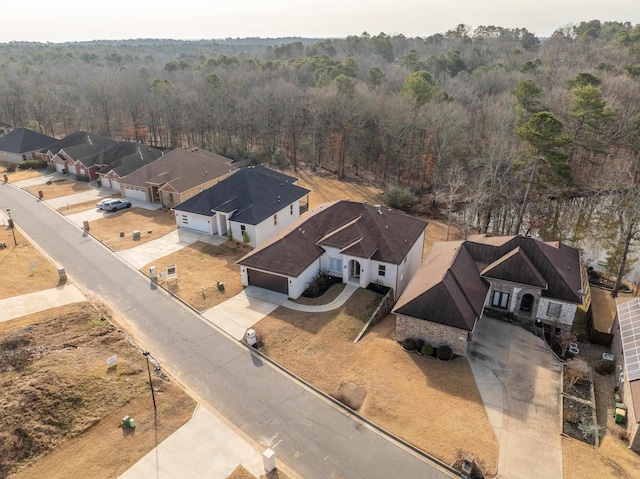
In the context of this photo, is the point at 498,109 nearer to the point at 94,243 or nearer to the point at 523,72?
the point at 523,72

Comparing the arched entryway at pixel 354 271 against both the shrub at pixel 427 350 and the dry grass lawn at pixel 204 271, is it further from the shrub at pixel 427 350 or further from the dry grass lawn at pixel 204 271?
the shrub at pixel 427 350

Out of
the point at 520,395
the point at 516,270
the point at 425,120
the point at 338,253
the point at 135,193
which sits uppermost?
the point at 425,120

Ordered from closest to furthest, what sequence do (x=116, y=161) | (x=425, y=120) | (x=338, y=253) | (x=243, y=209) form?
(x=338, y=253) → (x=243, y=209) → (x=116, y=161) → (x=425, y=120)

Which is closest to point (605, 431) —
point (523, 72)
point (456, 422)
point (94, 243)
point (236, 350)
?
point (456, 422)

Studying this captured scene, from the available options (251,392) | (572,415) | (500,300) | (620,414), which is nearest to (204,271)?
(251,392)

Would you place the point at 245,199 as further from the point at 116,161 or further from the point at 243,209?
the point at 116,161

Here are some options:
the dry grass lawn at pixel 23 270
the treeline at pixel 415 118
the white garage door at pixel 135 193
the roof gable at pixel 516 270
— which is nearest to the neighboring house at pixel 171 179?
the white garage door at pixel 135 193
